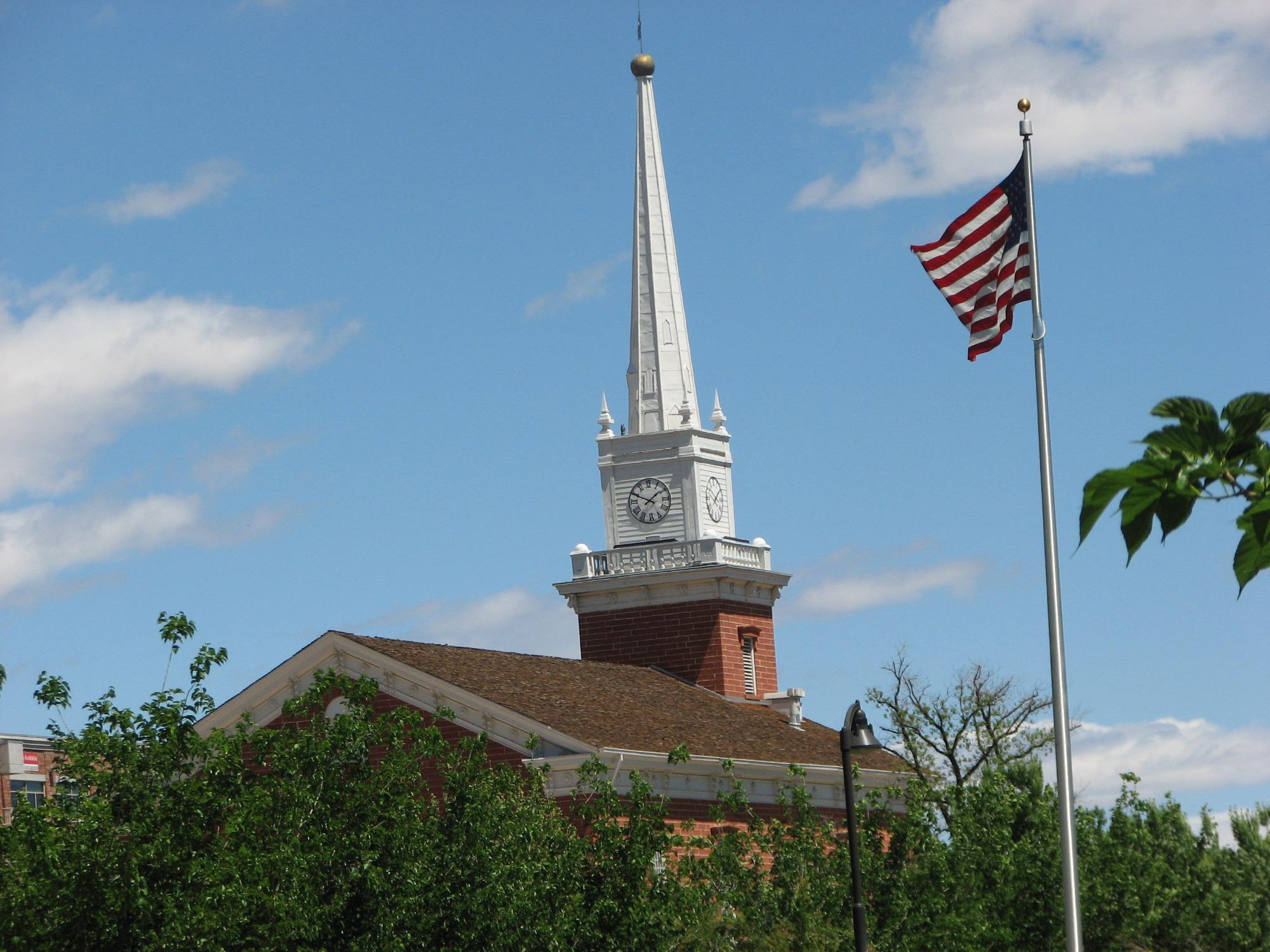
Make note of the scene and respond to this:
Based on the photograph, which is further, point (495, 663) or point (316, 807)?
point (495, 663)

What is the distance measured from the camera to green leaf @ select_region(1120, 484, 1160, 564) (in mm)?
5086

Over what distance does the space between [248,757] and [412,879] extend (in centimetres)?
1142

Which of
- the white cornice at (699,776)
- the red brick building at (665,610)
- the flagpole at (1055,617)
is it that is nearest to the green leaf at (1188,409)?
the flagpole at (1055,617)

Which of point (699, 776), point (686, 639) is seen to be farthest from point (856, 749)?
point (686, 639)

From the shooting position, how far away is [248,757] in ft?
126

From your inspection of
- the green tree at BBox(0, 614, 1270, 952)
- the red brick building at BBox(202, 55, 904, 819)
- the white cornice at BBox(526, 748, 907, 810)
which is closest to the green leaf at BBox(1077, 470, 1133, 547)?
the green tree at BBox(0, 614, 1270, 952)

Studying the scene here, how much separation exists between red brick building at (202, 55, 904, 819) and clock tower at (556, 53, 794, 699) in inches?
1.5

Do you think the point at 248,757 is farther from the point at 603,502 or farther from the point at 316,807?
the point at 603,502

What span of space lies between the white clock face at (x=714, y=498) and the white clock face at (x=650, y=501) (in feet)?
3.41

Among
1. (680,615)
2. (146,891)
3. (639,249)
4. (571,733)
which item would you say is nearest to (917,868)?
(571,733)

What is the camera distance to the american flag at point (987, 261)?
72.4ft

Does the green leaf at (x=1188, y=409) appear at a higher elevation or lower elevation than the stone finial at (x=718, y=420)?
lower

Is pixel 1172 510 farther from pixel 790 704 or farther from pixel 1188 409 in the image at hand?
pixel 790 704

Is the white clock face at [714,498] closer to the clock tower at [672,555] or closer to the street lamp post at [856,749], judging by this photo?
the clock tower at [672,555]
